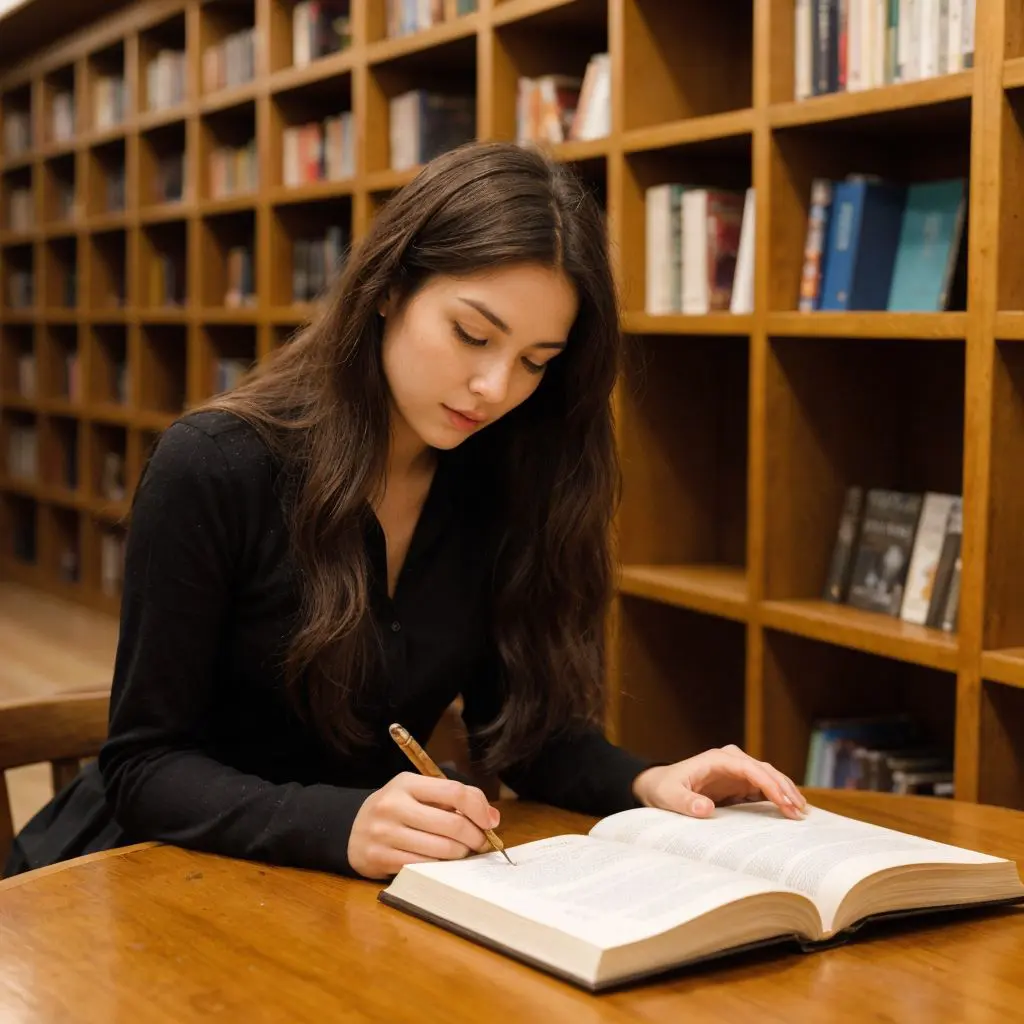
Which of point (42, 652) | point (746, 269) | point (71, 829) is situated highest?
point (746, 269)

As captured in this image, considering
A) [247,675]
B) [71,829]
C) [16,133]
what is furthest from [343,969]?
[16,133]

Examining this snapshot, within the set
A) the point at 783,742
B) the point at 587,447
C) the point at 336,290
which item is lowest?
the point at 783,742

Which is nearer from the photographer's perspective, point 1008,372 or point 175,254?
point 1008,372

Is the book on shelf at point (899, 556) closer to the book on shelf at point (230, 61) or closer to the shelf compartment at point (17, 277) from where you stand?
the book on shelf at point (230, 61)

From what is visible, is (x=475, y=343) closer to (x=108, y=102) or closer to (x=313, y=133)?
(x=313, y=133)

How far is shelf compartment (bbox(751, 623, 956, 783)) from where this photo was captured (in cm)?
260

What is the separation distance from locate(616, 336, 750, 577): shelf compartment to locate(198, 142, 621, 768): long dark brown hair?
111 cm

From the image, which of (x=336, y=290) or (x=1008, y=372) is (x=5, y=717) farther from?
(x=1008, y=372)

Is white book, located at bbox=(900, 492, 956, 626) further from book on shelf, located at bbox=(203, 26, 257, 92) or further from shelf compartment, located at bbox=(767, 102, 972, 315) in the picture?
book on shelf, located at bbox=(203, 26, 257, 92)

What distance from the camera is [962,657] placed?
2.15 m

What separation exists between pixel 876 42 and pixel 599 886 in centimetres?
166

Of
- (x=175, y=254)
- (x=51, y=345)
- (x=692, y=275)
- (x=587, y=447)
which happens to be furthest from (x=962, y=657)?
(x=51, y=345)

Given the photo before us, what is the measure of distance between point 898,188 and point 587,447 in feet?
3.36

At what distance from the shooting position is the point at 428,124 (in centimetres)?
361
